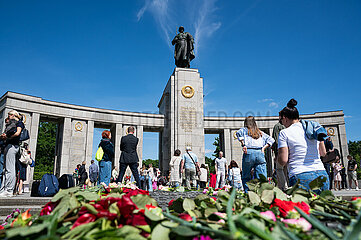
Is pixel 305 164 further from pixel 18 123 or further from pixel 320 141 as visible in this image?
pixel 18 123

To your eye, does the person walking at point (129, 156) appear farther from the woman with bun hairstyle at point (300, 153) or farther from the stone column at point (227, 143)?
the stone column at point (227, 143)

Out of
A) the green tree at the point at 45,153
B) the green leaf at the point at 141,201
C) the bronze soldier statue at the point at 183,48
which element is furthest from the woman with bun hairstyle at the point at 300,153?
the green tree at the point at 45,153

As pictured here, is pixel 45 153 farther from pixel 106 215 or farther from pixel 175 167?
pixel 106 215

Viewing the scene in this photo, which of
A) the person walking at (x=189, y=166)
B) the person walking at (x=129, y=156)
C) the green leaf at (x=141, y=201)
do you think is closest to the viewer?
the green leaf at (x=141, y=201)

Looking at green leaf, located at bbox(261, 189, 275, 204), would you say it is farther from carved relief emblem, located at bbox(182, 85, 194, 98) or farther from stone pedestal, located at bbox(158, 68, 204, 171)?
carved relief emblem, located at bbox(182, 85, 194, 98)

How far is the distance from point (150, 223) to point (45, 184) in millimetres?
7669

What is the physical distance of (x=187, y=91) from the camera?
19547mm

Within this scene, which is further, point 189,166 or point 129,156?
point 189,166

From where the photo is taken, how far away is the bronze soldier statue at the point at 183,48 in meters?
20.6

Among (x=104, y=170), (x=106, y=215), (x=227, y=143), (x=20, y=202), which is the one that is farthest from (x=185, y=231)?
(x=227, y=143)

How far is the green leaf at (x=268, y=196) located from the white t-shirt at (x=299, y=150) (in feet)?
7.17

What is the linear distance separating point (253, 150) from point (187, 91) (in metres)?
13.6

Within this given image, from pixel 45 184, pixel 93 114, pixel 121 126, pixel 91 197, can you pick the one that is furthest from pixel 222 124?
pixel 91 197

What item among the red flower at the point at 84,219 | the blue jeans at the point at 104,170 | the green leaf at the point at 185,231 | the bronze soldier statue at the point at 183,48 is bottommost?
the blue jeans at the point at 104,170
